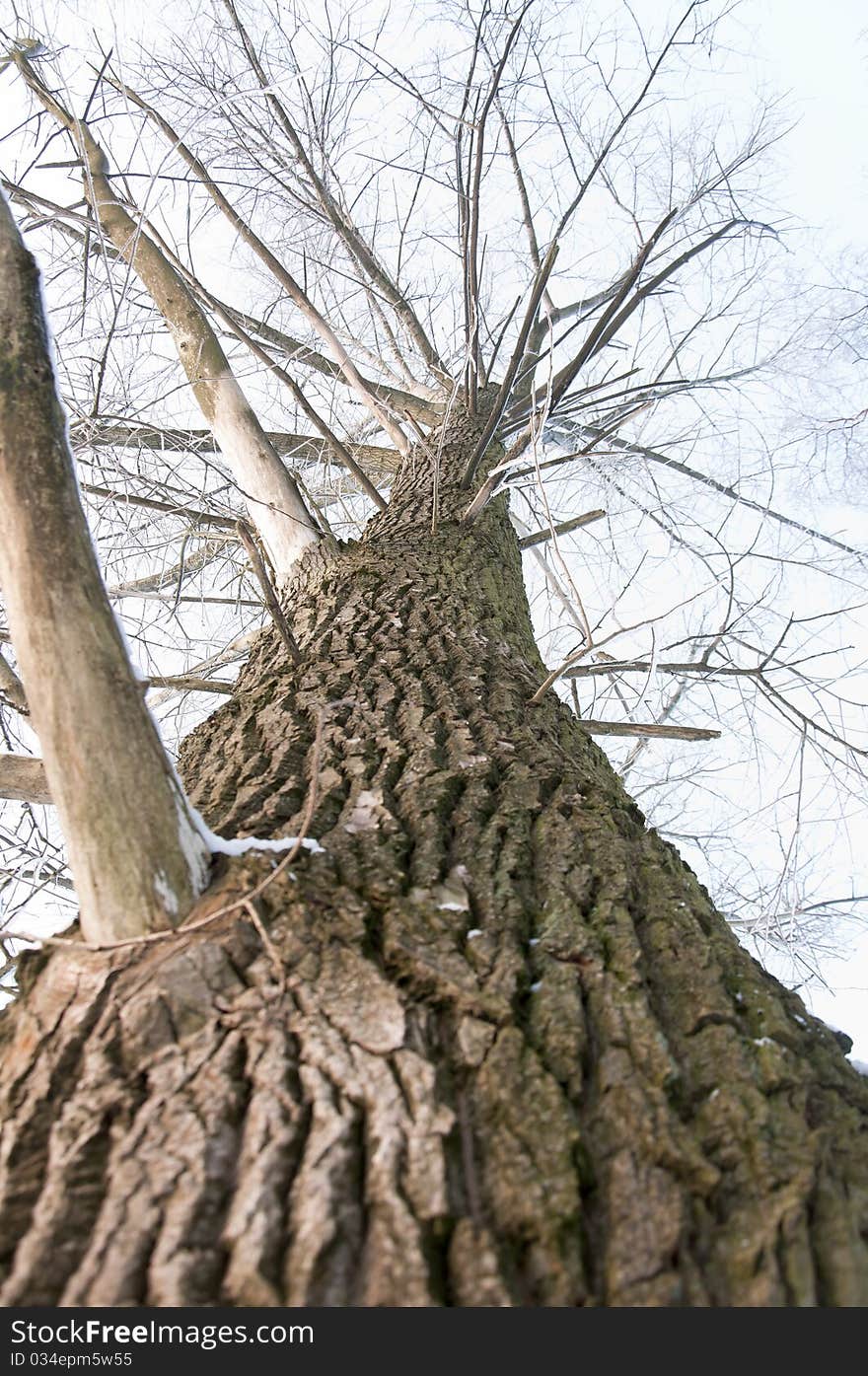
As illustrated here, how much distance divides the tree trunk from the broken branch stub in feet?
0.23

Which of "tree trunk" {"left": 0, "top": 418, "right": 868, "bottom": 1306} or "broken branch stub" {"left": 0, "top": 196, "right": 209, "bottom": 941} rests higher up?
"broken branch stub" {"left": 0, "top": 196, "right": 209, "bottom": 941}

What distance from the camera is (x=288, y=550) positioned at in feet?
8.39

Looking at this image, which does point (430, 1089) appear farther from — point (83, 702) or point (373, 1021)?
point (83, 702)

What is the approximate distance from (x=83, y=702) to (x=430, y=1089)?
0.62 metres

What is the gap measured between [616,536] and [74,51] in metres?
2.58

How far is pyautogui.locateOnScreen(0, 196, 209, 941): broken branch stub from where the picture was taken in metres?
1.04

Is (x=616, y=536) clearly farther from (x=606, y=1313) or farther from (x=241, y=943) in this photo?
(x=606, y=1313)

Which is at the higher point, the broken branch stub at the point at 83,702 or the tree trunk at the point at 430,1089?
the broken branch stub at the point at 83,702

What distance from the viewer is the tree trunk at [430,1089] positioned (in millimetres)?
750

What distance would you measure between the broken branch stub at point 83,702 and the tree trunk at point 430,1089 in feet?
0.23

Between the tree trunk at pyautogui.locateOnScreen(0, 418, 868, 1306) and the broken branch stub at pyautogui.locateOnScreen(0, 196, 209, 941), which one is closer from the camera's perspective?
the tree trunk at pyautogui.locateOnScreen(0, 418, 868, 1306)

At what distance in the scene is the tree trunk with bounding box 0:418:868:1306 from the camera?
75cm

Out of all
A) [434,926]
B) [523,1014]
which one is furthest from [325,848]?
[523,1014]

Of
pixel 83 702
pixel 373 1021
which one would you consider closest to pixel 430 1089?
pixel 373 1021
